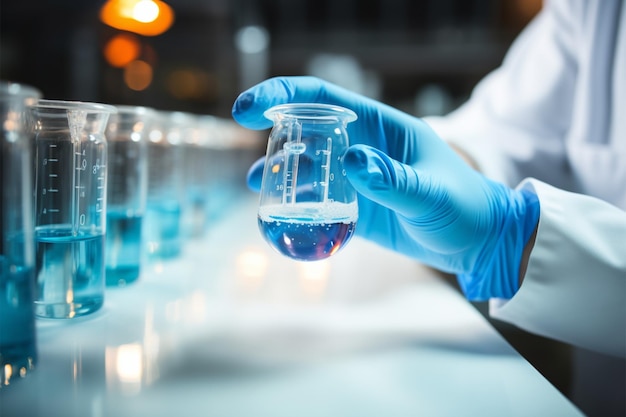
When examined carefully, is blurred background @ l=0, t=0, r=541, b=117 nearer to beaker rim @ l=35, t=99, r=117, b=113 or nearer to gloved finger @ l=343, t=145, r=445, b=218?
beaker rim @ l=35, t=99, r=117, b=113

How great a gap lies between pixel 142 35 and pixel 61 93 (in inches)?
19.0

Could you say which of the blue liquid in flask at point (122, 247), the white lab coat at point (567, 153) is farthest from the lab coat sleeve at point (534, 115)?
the blue liquid in flask at point (122, 247)

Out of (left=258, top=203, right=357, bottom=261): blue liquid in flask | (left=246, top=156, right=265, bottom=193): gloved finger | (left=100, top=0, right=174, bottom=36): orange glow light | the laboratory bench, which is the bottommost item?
the laboratory bench

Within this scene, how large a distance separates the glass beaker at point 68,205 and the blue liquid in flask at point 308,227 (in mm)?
281

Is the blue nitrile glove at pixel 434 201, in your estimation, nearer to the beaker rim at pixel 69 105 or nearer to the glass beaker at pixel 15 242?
the beaker rim at pixel 69 105

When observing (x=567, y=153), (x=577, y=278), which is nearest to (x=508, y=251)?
(x=577, y=278)

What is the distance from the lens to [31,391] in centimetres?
58

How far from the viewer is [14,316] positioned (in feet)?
1.91

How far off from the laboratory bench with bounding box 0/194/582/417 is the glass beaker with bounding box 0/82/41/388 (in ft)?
0.11

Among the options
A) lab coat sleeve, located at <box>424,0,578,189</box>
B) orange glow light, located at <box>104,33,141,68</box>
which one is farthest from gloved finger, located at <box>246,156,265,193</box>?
orange glow light, located at <box>104,33,141,68</box>

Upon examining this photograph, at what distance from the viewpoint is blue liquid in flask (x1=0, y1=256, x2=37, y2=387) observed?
577 mm

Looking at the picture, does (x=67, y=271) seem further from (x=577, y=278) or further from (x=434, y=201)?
(x=577, y=278)

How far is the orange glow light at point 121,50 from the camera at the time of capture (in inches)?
79.5

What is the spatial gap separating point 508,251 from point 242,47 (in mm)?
2946
